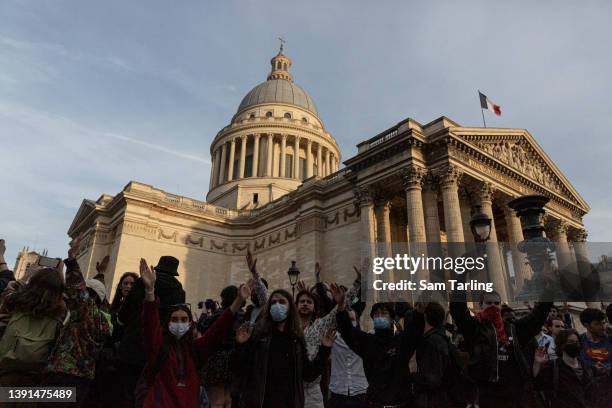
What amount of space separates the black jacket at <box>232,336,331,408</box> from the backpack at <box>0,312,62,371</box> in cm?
186

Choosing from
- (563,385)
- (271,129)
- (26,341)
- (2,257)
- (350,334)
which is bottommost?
(563,385)

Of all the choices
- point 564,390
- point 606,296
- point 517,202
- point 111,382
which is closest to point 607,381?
point 564,390

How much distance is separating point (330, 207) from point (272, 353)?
2483 cm

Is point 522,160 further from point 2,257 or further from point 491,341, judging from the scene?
point 2,257

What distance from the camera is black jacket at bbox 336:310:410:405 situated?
15.4 feet

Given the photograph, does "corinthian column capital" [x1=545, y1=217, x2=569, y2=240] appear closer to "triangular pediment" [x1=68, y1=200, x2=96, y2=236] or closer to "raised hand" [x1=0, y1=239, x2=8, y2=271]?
"raised hand" [x1=0, y1=239, x2=8, y2=271]

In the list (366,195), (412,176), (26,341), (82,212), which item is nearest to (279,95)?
(82,212)

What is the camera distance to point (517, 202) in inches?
229

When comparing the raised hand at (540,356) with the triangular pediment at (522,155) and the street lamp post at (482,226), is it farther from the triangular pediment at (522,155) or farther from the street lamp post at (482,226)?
the triangular pediment at (522,155)

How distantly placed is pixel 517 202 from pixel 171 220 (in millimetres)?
31225

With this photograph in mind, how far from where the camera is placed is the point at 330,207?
29078 mm

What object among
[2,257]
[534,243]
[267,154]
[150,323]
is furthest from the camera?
[267,154]

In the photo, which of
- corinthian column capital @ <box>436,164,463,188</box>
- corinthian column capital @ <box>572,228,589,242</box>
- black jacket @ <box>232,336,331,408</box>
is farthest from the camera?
corinthian column capital @ <box>572,228,589,242</box>

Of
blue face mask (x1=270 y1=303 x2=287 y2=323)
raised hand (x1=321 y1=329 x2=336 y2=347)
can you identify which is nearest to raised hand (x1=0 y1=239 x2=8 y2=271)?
blue face mask (x1=270 y1=303 x2=287 y2=323)
